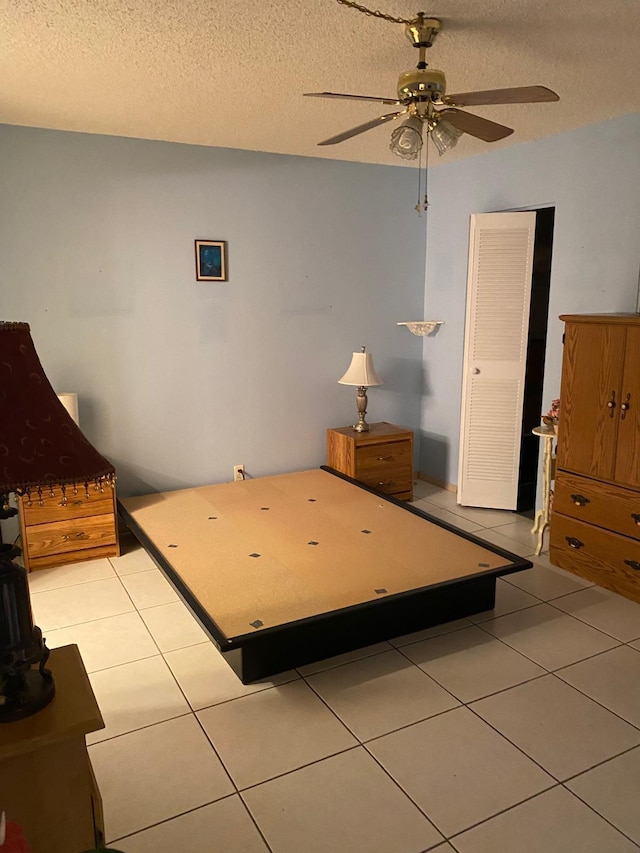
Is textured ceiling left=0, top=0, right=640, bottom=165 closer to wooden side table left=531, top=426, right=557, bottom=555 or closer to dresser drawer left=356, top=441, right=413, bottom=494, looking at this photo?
wooden side table left=531, top=426, right=557, bottom=555

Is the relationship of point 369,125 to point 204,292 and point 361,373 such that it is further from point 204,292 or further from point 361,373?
point 361,373

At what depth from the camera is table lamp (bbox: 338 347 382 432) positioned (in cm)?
484

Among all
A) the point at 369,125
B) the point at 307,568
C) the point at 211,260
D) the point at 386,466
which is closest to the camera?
the point at 369,125

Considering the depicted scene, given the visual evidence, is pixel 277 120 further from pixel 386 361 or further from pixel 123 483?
pixel 123 483

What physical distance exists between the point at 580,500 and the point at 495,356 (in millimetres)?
1414

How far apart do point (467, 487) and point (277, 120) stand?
290cm

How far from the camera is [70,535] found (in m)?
3.90

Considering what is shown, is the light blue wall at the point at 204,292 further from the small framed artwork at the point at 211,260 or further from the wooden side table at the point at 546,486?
the wooden side table at the point at 546,486

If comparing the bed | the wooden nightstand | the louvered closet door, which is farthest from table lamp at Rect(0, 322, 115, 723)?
the louvered closet door

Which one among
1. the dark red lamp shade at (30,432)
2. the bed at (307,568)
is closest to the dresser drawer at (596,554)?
the bed at (307,568)

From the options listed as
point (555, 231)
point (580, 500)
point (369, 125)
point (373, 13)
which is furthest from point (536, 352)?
point (373, 13)

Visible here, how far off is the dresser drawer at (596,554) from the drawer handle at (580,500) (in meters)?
0.11

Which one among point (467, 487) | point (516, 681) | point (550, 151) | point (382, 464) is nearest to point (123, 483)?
point (382, 464)

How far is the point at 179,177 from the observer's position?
4.36 m
